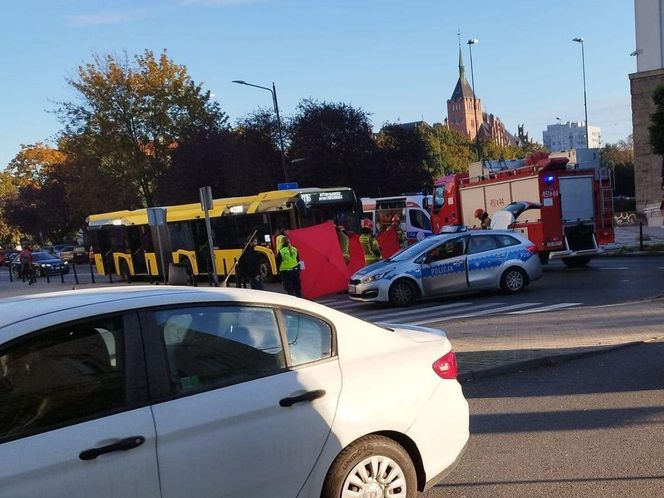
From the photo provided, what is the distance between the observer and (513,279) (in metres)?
14.4

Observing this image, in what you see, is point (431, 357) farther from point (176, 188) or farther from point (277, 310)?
point (176, 188)

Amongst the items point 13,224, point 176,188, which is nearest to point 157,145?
point 176,188

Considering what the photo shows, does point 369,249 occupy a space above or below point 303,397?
below

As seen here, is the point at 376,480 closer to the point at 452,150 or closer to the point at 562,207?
the point at 562,207

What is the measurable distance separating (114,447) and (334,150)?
40645 mm

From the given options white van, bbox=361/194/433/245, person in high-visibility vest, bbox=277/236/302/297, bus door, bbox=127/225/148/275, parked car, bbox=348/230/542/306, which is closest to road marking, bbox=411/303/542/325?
parked car, bbox=348/230/542/306

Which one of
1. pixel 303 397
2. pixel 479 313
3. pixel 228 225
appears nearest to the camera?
pixel 303 397

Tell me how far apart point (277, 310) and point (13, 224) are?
262 feet

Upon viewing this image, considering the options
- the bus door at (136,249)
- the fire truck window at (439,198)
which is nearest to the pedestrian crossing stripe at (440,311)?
the fire truck window at (439,198)

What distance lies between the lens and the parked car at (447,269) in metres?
13.6

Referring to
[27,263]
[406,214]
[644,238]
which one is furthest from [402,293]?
[27,263]

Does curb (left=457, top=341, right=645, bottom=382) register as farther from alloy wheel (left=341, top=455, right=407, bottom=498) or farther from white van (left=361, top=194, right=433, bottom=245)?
white van (left=361, top=194, right=433, bottom=245)

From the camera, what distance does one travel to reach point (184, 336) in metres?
3.06

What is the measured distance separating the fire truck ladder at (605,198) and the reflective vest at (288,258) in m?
9.99
